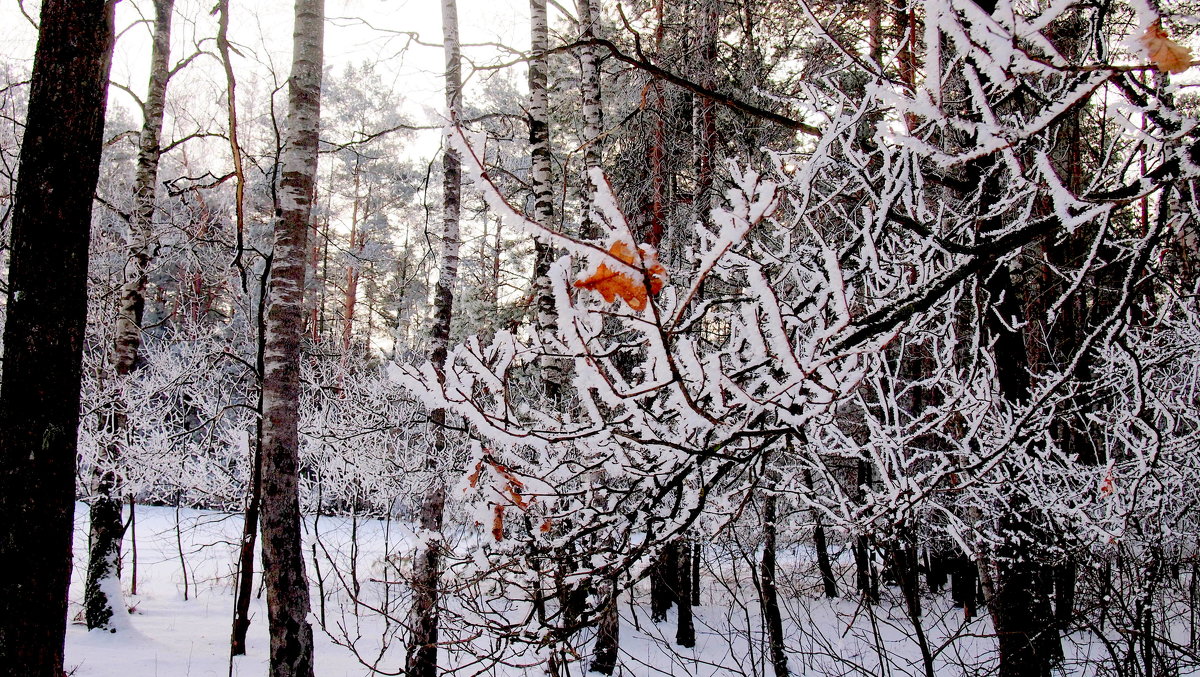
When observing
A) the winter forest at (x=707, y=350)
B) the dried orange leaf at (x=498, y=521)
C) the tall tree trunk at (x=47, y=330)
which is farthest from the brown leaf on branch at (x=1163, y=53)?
the tall tree trunk at (x=47, y=330)

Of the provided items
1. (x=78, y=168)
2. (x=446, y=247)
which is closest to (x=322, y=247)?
(x=446, y=247)

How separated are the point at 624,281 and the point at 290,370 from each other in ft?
13.5

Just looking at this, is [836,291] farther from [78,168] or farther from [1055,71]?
[78,168]

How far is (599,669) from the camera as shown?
8.13m

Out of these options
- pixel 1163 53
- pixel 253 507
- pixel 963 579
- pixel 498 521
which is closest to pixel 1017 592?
pixel 498 521

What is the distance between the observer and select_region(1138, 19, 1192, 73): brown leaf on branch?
2.84ft

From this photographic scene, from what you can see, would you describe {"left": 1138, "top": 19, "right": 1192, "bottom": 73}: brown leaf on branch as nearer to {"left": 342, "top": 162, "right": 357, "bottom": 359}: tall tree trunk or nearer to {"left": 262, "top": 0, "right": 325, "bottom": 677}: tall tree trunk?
{"left": 262, "top": 0, "right": 325, "bottom": 677}: tall tree trunk

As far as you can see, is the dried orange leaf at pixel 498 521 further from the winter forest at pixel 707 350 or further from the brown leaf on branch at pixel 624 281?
the brown leaf on branch at pixel 624 281

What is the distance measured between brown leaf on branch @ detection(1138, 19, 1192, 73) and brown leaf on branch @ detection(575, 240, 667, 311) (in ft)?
2.33

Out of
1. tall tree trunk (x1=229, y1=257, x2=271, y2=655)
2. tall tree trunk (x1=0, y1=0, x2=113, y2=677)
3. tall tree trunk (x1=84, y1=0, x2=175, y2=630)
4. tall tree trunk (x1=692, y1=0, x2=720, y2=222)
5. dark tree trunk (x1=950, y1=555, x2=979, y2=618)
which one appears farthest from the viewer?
dark tree trunk (x1=950, y1=555, x2=979, y2=618)

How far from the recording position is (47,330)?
2.57 metres

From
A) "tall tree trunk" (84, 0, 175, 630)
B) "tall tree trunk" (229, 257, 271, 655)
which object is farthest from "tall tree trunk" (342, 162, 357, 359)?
"tall tree trunk" (229, 257, 271, 655)

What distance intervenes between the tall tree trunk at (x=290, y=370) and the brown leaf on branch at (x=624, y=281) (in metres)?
3.80

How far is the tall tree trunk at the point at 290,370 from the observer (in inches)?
158
